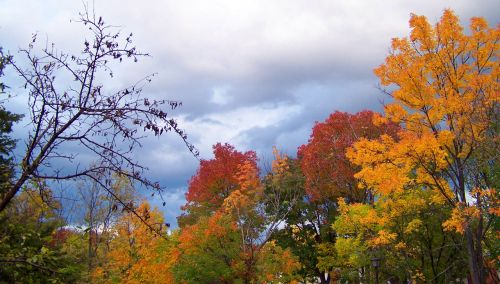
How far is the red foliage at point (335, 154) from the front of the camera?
31.9 meters

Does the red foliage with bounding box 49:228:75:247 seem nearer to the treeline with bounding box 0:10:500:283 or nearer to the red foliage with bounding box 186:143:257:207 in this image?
the treeline with bounding box 0:10:500:283

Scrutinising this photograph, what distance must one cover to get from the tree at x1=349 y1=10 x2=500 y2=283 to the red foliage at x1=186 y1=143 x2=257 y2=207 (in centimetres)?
1850

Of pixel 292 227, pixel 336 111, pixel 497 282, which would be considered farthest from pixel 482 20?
pixel 292 227

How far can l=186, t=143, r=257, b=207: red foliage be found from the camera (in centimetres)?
3481

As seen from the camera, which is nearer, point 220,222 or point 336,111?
point 220,222

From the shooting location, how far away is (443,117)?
53.8 ft

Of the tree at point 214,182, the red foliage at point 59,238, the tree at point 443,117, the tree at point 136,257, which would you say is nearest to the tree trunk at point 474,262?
the tree at point 443,117

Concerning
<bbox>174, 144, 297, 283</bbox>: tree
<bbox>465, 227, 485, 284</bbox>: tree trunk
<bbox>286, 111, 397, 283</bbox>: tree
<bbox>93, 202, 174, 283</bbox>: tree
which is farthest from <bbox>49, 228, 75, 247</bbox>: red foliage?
<bbox>286, 111, 397, 283</bbox>: tree

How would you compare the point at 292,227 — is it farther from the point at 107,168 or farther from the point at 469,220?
the point at 107,168

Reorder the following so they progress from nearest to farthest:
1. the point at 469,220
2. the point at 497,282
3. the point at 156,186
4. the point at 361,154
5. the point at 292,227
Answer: the point at 156,186, the point at 469,220, the point at 361,154, the point at 497,282, the point at 292,227

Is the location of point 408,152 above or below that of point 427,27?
below

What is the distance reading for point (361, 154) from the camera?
16359mm

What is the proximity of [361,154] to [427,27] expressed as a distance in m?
5.48

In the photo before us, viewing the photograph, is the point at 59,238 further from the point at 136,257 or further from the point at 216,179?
the point at 216,179
